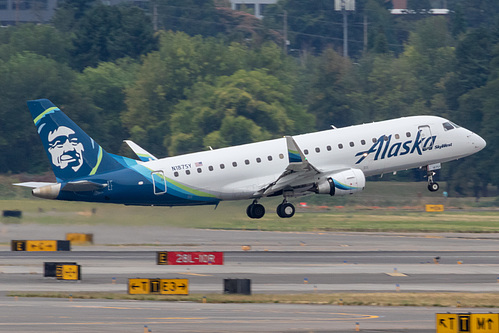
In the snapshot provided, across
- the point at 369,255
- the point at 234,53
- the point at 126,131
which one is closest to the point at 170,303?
the point at 369,255

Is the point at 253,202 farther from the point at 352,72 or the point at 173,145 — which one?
the point at 352,72

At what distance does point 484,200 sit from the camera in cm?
10919

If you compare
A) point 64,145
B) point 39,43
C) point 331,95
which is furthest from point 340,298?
point 39,43

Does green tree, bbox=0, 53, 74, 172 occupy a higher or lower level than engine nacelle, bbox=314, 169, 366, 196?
higher

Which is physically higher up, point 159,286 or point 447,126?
point 447,126

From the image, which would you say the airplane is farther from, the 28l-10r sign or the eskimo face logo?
the 28l-10r sign

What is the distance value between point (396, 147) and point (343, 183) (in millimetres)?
4710

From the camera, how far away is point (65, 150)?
2115 inches

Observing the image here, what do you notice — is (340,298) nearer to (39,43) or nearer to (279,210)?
(279,210)

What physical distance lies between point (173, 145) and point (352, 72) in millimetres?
37988

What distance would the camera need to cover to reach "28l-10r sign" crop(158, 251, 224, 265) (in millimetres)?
51188

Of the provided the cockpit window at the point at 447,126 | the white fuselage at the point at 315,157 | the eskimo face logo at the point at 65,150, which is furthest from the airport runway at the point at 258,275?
the cockpit window at the point at 447,126

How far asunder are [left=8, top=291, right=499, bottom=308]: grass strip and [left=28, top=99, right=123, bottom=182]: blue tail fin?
14.1 metres

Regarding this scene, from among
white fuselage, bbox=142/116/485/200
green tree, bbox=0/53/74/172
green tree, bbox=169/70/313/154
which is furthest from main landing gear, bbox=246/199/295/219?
green tree, bbox=0/53/74/172
